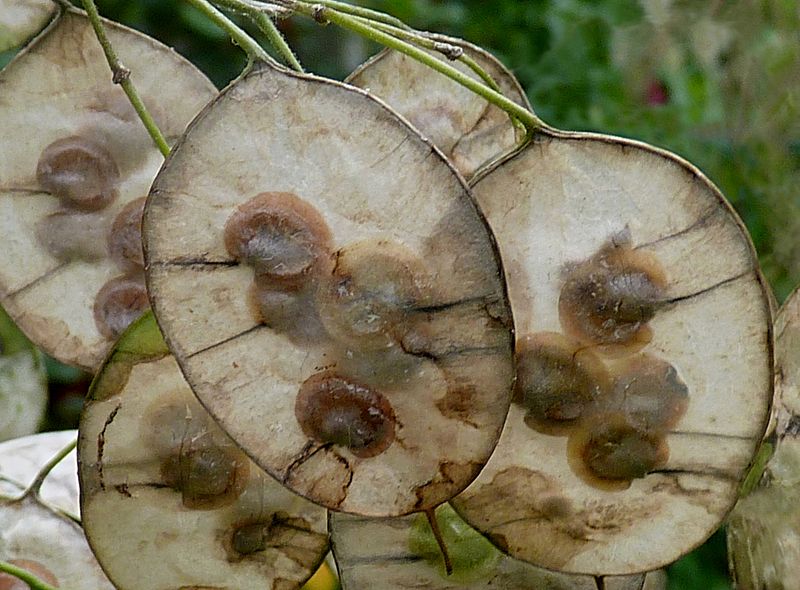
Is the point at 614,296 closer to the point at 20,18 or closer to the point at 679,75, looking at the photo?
the point at 20,18

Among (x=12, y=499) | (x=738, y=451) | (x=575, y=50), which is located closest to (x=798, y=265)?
(x=575, y=50)

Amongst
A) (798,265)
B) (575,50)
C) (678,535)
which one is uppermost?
(575,50)

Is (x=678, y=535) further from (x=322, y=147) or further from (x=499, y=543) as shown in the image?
(x=322, y=147)

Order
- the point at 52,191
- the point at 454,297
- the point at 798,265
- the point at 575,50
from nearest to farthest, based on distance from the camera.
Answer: the point at 454,297, the point at 52,191, the point at 798,265, the point at 575,50

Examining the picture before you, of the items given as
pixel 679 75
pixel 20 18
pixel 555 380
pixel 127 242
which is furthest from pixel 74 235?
pixel 679 75

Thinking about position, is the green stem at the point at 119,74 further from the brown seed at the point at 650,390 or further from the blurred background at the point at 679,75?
the blurred background at the point at 679,75

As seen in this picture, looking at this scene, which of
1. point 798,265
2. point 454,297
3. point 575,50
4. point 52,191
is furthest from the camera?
point 575,50

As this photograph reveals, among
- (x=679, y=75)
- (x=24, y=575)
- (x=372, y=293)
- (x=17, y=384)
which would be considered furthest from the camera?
(x=679, y=75)

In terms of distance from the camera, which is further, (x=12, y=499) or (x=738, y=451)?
(x=12, y=499)
